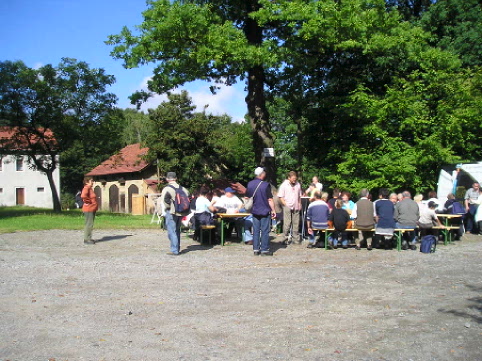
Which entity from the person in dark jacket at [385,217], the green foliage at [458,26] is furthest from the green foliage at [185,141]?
the person in dark jacket at [385,217]

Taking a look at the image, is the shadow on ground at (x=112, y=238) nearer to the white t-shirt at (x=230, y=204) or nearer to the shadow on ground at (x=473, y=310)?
the white t-shirt at (x=230, y=204)

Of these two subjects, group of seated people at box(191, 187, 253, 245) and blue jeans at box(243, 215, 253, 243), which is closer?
group of seated people at box(191, 187, 253, 245)

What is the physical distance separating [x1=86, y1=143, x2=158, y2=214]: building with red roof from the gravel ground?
139 feet

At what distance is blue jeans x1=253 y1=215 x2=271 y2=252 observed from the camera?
12031 mm

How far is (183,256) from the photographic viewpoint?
12172mm

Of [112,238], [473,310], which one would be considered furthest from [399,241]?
[112,238]

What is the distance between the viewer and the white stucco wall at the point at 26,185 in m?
67.5

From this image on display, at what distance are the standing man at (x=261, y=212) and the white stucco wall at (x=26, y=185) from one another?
6009 cm

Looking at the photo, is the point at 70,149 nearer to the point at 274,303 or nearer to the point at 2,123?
the point at 2,123

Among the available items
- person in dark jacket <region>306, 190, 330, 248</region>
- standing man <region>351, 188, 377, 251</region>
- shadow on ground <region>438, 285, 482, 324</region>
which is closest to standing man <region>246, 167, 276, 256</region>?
person in dark jacket <region>306, 190, 330, 248</region>

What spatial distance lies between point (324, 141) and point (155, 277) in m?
14.7

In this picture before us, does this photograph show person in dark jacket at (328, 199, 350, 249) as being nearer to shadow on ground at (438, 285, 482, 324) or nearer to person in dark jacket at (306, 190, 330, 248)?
person in dark jacket at (306, 190, 330, 248)

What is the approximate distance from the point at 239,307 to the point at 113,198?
57012 mm

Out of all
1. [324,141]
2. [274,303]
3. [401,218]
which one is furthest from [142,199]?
[274,303]
